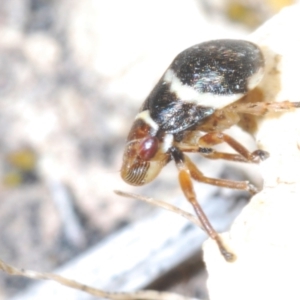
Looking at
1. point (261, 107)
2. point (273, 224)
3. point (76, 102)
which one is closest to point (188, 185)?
point (261, 107)

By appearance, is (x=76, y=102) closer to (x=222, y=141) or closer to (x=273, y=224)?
(x=222, y=141)

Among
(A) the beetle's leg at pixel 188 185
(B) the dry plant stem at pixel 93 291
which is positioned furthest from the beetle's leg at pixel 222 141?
(B) the dry plant stem at pixel 93 291

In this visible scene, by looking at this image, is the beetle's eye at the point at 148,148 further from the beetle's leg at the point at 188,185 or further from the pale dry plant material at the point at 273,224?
the pale dry plant material at the point at 273,224

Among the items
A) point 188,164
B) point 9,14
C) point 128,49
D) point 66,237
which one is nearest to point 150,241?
point 188,164

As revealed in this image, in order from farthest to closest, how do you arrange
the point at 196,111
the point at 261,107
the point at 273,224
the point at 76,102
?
the point at 76,102
the point at 196,111
the point at 261,107
the point at 273,224

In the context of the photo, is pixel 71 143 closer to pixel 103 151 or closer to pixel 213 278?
pixel 103 151

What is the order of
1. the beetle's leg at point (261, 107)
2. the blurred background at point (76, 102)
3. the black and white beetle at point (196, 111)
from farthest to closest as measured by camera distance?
1. the blurred background at point (76, 102)
2. the black and white beetle at point (196, 111)
3. the beetle's leg at point (261, 107)
